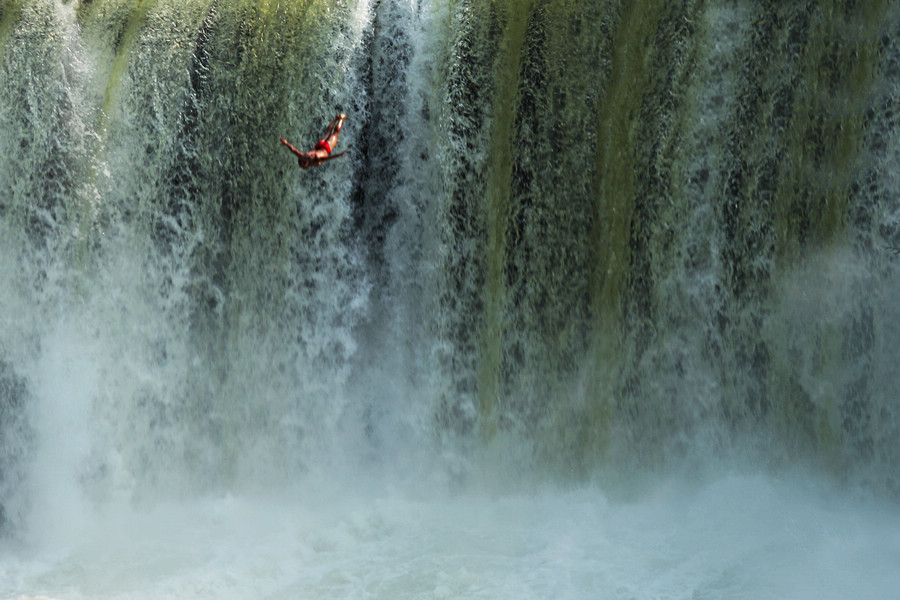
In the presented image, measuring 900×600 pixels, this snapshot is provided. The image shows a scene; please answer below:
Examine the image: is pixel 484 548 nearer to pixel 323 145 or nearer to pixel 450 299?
pixel 450 299

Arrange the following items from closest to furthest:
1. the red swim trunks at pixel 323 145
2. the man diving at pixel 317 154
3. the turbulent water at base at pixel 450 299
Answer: the man diving at pixel 317 154 < the red swim trunks at pixel 323 145 < the turbulent water at base at pixel 450 299

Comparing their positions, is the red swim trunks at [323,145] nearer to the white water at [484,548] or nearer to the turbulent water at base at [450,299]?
the turbulent water at base at [450,299]

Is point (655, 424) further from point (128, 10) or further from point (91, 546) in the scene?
point (128, 10)

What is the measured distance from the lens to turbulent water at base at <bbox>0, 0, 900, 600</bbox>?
6.09m

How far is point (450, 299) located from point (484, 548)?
5.27ft

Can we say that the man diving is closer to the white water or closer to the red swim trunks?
the red swim trunks

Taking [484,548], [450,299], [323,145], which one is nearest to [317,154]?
[323,145]

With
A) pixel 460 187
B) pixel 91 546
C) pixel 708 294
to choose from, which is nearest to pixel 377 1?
pixel 460 187

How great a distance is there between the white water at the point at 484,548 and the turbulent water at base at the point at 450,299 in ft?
0.08

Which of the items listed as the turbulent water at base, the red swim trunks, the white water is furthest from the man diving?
the white water

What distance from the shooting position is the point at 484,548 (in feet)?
21.1

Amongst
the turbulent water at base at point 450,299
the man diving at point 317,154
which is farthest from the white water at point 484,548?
the man diving at point 317,154

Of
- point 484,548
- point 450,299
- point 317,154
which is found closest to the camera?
point 317,154

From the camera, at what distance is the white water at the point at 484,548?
19.5 ft
